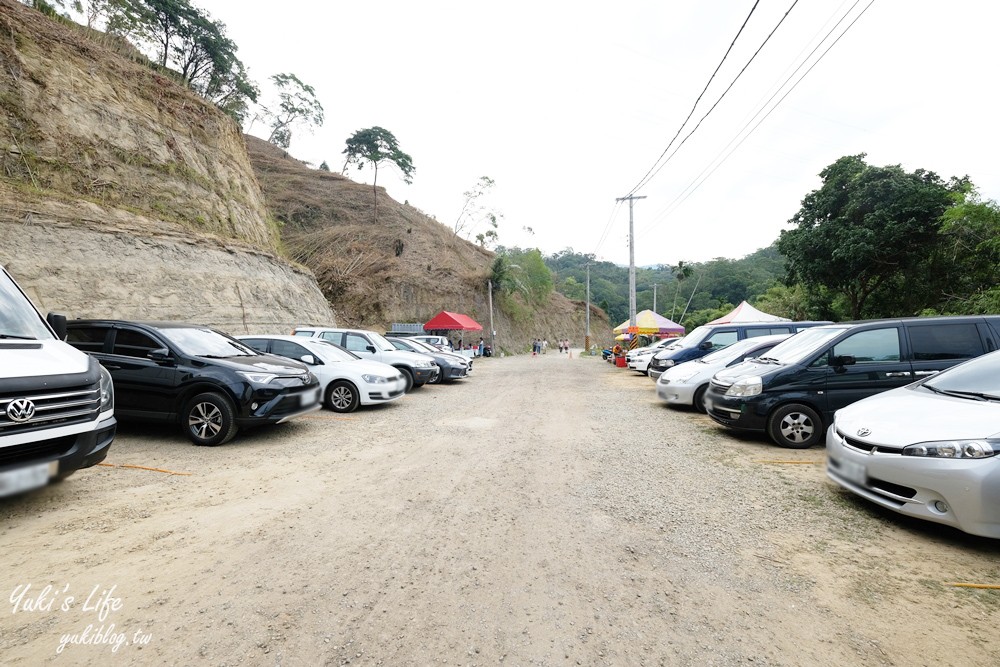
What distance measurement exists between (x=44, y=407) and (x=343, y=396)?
16.5ft

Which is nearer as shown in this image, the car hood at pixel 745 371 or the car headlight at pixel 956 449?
the car headlight at pixel 956 449

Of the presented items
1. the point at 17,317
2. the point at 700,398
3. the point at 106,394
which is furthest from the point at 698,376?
the point at 17,317

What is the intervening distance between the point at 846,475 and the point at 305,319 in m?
20.1

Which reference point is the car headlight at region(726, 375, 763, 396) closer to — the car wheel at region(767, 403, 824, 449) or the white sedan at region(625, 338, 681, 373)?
the car wheel at region(767, 403, 824, 449)

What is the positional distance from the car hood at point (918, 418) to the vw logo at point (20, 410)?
6.45m

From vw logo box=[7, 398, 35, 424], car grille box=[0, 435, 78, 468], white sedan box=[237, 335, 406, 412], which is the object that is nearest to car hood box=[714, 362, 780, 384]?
white sedan box=[237, 335, 406, 412]

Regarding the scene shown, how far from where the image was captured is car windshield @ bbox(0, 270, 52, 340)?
4.02m

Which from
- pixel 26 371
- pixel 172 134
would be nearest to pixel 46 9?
pixel 172 134

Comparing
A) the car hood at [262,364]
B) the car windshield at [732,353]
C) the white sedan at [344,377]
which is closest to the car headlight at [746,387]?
the car windshield at [732,353]

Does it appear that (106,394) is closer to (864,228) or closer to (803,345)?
(803,345)

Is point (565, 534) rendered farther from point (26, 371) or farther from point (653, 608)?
point (26, 371)

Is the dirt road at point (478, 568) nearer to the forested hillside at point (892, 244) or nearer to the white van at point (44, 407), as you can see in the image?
the white van at point (44, 407)

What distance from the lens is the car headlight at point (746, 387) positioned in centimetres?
582

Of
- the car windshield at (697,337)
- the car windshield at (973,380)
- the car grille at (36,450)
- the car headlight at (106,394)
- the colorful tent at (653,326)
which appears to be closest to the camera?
the car grille at (36,450)
